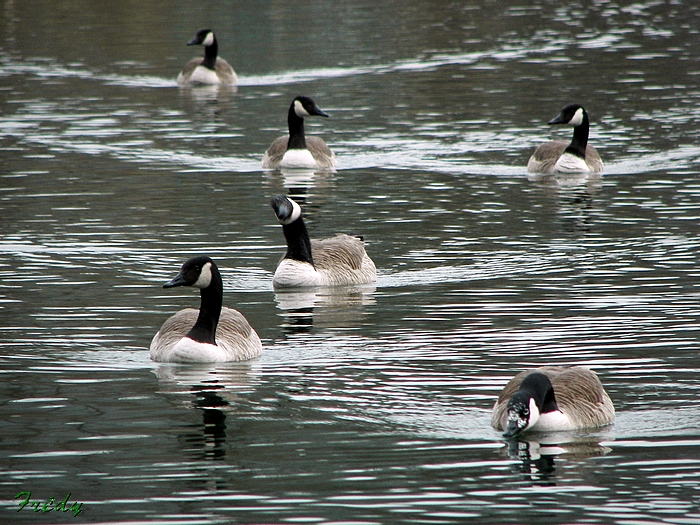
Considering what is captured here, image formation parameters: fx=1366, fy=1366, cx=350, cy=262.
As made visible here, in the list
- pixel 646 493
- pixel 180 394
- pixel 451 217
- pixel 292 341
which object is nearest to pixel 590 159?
pixel 451 217

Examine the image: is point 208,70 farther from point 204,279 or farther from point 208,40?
point 204,279

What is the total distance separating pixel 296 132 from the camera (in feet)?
93.1

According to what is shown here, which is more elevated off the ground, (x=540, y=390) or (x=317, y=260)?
(x=540, y=390)

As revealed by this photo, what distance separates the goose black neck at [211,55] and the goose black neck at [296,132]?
15028 millimetres

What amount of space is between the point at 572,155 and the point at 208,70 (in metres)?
18.1

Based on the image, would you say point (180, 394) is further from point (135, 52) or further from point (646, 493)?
point (135, 52)

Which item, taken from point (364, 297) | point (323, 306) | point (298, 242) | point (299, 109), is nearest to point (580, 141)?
point (299, 109)

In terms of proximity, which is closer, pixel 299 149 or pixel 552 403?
pixel 552 403

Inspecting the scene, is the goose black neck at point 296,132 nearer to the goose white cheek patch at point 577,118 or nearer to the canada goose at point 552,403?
the goose white cheek patch at point 577,118

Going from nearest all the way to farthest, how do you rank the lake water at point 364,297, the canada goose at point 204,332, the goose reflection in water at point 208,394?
the lake water at point 364,297 → the goose reflection in water at point 208,394 → the canada goose at point 204,332

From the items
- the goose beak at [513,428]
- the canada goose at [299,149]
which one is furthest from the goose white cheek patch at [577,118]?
the goose beak at [513,428]

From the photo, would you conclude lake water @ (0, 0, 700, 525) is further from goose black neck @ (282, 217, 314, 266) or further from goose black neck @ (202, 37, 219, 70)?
goose black neck @ (202, 37, 219, 70)

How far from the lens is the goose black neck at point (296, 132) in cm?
2811

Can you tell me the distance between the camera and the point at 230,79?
43.9 metres
